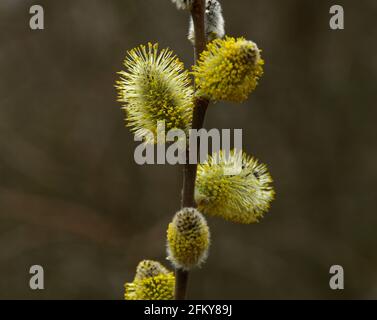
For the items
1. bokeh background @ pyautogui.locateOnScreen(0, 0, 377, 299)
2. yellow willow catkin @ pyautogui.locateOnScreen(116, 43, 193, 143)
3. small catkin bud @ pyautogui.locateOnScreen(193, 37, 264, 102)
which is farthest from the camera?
bokeh background @ pyautogui.locateOnScreen(0, 0, 377, 299)

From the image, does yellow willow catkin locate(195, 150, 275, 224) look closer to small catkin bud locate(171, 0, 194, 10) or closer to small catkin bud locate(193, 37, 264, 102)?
small catkin bud locate(193, 37, 264, 102)

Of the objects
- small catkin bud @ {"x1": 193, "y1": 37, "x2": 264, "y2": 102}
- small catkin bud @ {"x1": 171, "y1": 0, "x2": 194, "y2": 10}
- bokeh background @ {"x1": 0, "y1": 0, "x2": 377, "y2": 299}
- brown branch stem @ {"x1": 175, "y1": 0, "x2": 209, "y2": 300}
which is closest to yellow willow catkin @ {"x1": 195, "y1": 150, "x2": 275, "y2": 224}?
brown branch stem @ {"x1": 175, "y1": 0, "x2": 209, "y2": 300}

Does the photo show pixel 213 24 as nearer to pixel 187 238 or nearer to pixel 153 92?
pixel 153 92

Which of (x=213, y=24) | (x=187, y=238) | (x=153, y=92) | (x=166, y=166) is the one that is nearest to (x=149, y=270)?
(x=187, y=238)

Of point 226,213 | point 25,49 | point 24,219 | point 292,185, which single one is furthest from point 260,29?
point 226,213

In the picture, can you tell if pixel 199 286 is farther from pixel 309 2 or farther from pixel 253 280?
pixel 309 2

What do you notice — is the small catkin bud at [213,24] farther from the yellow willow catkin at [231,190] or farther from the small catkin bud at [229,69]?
the yellow willow catkin at [231,190]

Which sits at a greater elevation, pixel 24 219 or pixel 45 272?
pixel 24 219
